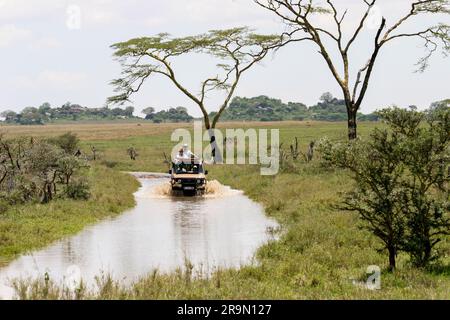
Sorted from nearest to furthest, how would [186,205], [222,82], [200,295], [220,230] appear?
1. [200,295]
2. [220,230]
3. [186,205]
4. [222,82]

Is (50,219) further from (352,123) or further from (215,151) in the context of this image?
(215,151)

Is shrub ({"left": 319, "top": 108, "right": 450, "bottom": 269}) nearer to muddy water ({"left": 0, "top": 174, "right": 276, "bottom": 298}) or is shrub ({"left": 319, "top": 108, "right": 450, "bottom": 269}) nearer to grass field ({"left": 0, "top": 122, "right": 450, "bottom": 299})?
grass field ({"left": 0, "top": 122, "right": 450, "bottom": 299})

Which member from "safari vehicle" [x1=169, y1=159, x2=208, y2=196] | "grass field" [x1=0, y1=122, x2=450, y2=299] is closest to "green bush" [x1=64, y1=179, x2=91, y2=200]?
"grass field" [x1=0, y1=122, x2=450, y2=299]

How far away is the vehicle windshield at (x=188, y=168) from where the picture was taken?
99.8 feet

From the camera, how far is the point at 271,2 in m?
36.4

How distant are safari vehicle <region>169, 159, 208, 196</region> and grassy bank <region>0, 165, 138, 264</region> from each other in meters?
3.17

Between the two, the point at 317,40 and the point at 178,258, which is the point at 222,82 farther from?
the point at 178,258

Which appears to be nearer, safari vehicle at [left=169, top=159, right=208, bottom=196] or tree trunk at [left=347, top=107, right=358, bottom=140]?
safari vehicle at [left=169, top=159, right=208, bottom=196]

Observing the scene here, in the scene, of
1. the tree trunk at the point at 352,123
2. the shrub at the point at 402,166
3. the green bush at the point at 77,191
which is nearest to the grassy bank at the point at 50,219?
the green bush at the point at 77,191

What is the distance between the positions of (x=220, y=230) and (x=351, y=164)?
847 centimetres

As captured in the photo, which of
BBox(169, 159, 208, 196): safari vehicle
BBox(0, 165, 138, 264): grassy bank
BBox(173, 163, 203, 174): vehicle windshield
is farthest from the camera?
BBox(173, 163, 203, 174): vehicle windshield

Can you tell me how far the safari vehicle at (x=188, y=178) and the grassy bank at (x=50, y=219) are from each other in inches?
125

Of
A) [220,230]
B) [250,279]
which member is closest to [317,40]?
[220,230]

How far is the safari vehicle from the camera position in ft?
98.0
